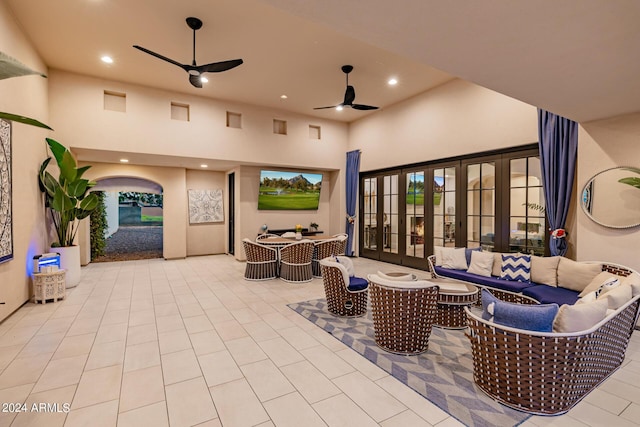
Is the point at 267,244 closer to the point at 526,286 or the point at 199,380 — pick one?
the point at 199,380

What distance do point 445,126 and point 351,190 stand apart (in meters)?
3.37

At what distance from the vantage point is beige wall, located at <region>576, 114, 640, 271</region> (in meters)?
3.86

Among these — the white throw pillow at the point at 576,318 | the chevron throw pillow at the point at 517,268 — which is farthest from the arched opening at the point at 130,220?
the white throw pillow at the point at 576,318

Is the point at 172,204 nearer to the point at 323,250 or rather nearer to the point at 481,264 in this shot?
the point at 323,250

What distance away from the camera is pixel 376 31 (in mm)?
2162

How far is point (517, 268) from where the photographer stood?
4.39 m

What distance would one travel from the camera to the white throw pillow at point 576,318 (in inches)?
87.5

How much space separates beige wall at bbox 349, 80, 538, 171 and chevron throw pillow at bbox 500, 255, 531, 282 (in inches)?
80.7

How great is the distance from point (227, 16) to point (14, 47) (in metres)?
3.01

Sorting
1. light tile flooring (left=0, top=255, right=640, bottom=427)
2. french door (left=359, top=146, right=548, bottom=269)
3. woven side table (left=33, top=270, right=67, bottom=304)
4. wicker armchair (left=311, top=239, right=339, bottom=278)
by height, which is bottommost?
light tile flooring (left=0, top=255, right=640, bottom=427)

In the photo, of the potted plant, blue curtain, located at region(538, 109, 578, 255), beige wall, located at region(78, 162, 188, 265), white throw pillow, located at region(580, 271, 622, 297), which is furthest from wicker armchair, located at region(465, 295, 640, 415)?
beige wall, located at region(78, 162, 188, 265)

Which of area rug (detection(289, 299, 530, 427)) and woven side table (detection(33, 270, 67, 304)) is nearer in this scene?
area rug (detection(289, 299, 530, 427))

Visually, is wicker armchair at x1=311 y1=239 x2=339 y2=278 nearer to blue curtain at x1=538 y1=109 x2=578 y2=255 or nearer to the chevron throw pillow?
the chevron throw pillow

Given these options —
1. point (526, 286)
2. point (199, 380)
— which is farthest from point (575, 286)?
point (199, 380)
